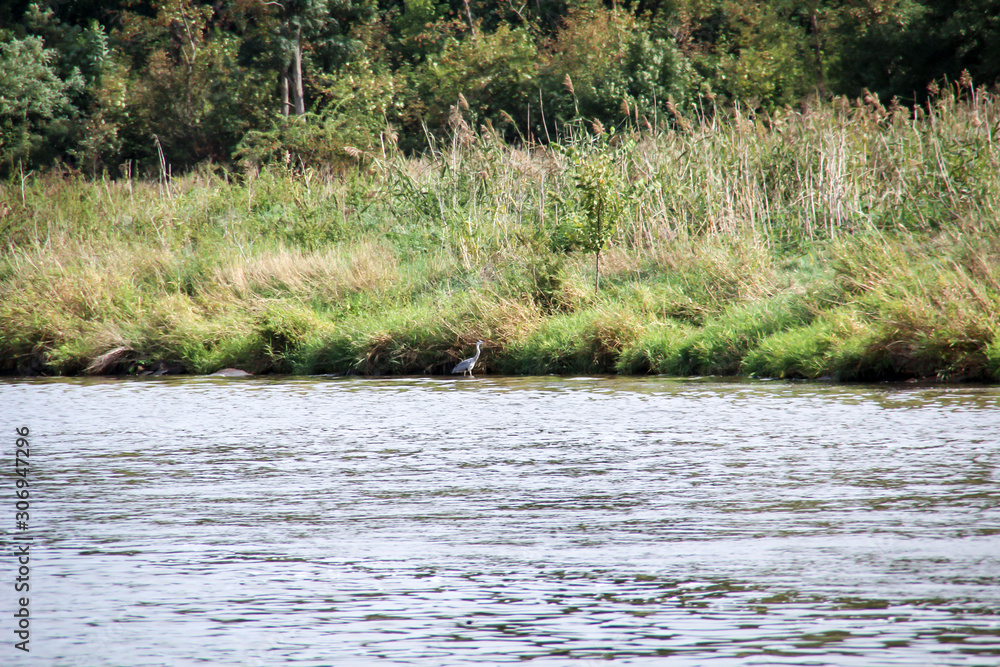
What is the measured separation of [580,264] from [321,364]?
3.53 meters

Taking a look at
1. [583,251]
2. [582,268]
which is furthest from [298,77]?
[583,251]

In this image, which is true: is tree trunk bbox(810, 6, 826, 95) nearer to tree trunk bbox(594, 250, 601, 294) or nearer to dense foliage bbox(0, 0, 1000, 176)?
dense foliage bbox(0, 0, 1000, 176)

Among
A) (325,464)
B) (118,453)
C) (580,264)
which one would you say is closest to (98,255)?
(580,264)

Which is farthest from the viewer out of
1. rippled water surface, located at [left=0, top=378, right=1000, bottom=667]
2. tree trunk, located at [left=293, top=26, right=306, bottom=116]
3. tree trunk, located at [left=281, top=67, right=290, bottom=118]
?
tree trunk, located at [left=281, top=67, right=290, bottom=118]

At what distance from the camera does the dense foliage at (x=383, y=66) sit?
1068 inches

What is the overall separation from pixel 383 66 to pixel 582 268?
23799 millimetres

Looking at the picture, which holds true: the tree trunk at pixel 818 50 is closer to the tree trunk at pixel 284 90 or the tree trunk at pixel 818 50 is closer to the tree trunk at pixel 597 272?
the tree trunk at pixel 284 90

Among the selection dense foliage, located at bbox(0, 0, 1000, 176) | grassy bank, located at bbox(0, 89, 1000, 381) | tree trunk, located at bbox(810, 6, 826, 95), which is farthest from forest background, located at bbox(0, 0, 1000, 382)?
tree trunk, located at bbox(810, 6, 826, 95)

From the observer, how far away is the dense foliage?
27125 millimetres

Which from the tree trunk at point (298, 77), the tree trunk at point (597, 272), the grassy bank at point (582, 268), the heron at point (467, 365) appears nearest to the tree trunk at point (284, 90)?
the tree trunk at point (298, 77)

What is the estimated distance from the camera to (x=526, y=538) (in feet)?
15.3

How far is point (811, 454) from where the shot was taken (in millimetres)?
6480

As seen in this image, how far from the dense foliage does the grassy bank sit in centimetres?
795

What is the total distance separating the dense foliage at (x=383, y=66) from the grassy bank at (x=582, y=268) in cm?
795
